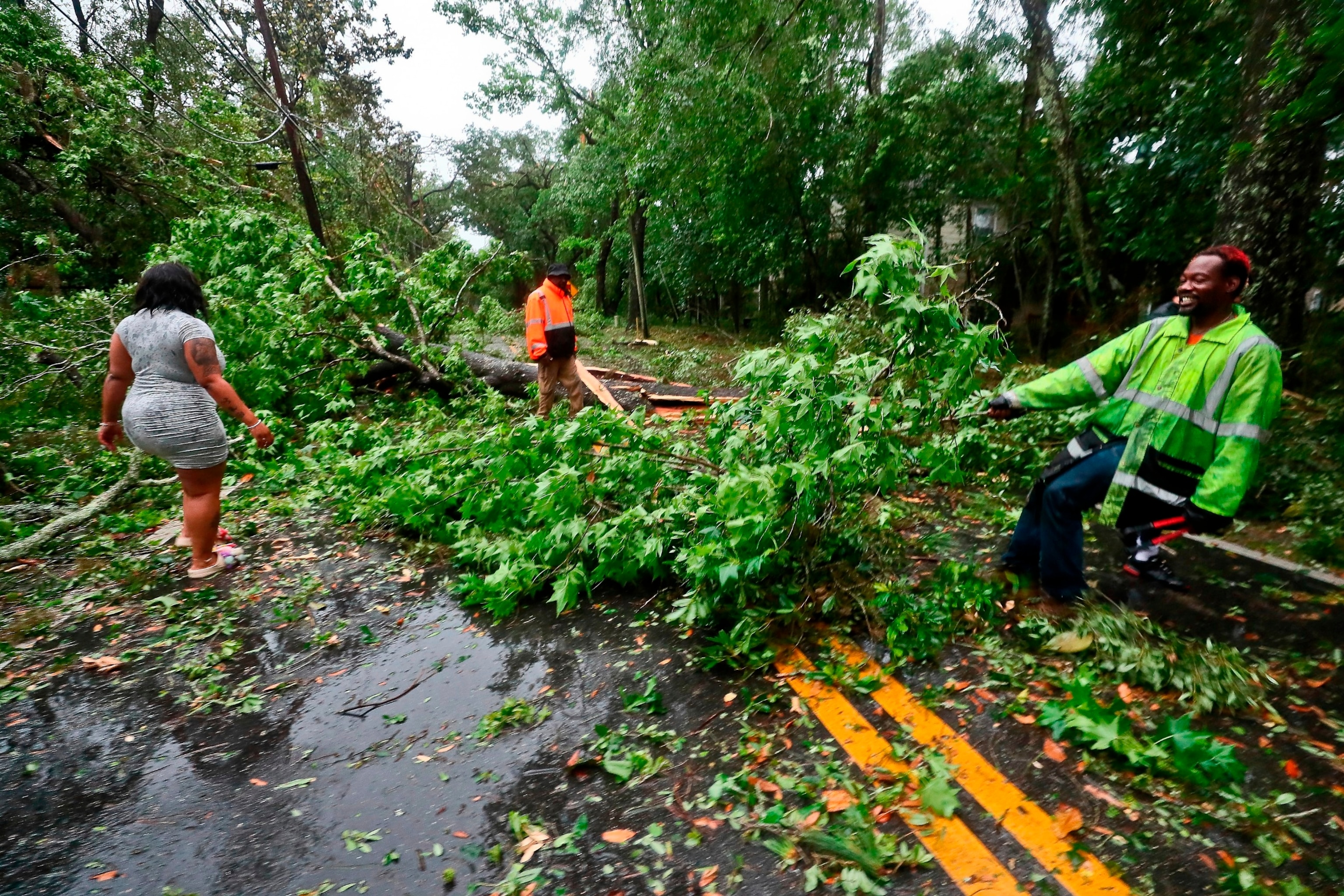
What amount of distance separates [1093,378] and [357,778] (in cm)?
347

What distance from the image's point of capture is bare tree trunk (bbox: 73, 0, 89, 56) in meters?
14.0

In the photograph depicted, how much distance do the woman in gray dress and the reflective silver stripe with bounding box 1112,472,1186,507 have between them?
438 centimetres

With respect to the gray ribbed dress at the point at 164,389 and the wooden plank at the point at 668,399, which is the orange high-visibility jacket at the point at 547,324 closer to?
the wooden plank at the point at 668,399

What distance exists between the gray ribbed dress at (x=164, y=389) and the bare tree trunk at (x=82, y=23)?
1424cm

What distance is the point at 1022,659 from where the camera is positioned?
294 centimetres

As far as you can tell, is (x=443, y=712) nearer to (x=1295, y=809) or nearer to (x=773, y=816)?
(x=773, y=816)

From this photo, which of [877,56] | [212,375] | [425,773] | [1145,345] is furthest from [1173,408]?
[877,56]

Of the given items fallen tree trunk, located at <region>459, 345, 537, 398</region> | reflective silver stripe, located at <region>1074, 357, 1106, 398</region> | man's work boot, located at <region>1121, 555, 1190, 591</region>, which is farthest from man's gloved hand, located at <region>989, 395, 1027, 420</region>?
fallen tree trunk, located at <region>459, 345, 537, 398</region>

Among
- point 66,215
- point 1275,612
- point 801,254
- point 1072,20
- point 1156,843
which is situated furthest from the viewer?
point 801,254

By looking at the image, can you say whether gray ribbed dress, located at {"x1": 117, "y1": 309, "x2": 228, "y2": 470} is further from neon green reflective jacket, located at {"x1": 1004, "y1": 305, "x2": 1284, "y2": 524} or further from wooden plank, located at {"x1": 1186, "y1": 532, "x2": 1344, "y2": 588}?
wooden plank, located at {"x1": 1186, "y1": 532, "x2": 1344, "y2": 588}

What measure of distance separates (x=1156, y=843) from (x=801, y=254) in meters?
15.1

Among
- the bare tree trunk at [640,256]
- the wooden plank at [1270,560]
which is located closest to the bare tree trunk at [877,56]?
the bare tree trunk at [640,256]

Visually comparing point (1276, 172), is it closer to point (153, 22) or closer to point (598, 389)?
point (598, 389)

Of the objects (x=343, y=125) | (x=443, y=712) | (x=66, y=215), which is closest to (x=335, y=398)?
(x=443, y=712)
